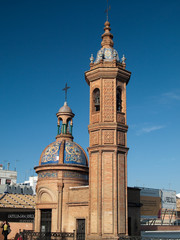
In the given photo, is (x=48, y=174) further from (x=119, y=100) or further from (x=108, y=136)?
(x=119, y=100)

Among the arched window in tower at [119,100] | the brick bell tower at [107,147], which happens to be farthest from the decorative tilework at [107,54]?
the arched window in tower at [119,100]

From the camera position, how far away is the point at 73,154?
95.7 ft

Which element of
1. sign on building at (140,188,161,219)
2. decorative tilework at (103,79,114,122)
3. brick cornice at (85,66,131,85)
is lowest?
sign on building at (140,188,161,219)

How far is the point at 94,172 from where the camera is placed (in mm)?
22188

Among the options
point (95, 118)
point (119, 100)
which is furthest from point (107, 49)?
point (95, 118)

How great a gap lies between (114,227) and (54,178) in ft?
28.2

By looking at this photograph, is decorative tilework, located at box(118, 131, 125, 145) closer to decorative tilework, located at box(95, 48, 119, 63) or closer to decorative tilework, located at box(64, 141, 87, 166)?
decorative tilework, located at box(95, 48, 119, 63)

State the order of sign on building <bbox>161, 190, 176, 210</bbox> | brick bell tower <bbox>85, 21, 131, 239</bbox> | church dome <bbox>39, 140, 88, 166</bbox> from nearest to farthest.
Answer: brick bell tower <bbox>85, 21, 131, 239</bbox>, church dome <bbox>39, 140, 88, 166</bbox>, sign on building <bbox>161, 190, 176, 210</bbox>

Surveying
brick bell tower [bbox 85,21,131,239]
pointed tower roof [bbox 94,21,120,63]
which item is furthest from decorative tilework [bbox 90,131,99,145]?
pointed tower roof [bbox 94,21,120,63]

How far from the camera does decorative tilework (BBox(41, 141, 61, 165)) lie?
94.2ft

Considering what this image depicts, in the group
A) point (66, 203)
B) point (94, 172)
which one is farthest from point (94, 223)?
point (66, 203)

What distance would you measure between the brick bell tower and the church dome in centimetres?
615

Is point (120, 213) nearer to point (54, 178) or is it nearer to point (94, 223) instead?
point (94, 223)

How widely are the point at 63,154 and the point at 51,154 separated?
1.12 m
